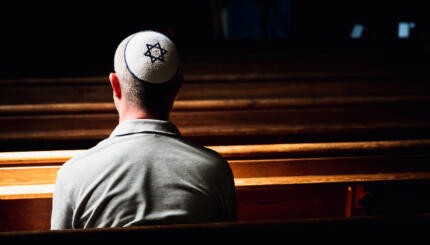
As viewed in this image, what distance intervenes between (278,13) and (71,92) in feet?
12.9

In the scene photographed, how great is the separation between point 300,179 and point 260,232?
0.61m

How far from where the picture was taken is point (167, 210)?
65cm

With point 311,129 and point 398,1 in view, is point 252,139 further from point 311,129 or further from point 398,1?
point 398,1

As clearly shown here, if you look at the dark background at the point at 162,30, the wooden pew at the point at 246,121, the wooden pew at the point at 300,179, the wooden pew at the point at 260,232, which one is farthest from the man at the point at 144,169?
the dark background at the point at 162,30

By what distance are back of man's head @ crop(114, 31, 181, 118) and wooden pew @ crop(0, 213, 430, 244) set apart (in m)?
0.30

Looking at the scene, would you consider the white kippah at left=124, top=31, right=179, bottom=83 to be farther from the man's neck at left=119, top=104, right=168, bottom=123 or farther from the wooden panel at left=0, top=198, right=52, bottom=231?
the wooden panel at left=0, top=198, right=52, bottom=231

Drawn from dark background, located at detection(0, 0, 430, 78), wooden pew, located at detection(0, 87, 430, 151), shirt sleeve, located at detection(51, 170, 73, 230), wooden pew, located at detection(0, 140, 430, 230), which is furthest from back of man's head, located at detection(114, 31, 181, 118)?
dark background, located at detection(0, 0, 430, 78)

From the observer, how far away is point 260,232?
500 mm

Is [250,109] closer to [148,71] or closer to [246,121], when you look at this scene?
[246,121]

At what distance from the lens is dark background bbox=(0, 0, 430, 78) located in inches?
88.9

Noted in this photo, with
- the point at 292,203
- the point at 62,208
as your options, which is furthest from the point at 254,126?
the point at 62,208

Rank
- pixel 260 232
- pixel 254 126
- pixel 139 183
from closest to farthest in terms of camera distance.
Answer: pixel 260 232
pixel 139 183
pixel 254 126

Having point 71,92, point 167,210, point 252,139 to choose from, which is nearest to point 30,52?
point 71,92

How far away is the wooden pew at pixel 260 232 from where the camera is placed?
490mm
